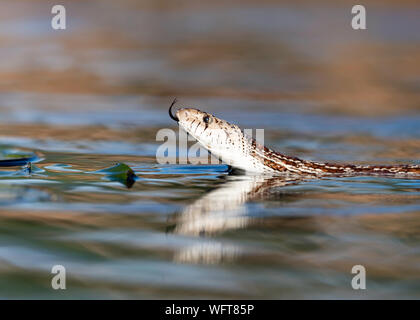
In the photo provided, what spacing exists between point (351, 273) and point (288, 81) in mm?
12127

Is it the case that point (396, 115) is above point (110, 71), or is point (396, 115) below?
below

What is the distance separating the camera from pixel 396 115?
12812mm

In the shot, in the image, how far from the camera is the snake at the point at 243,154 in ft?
23.7

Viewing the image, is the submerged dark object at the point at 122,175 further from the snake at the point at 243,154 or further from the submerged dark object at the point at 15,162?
the submerged dark object at the point at 15,162

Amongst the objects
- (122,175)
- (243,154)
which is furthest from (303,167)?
(122,175)

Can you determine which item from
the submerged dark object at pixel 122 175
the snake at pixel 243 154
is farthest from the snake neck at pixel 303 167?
the submerged dark object at pixel 122 175

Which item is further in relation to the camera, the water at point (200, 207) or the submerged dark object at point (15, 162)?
the submerged dark object at point (15, 162)

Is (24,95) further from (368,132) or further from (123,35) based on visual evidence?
(368,132)

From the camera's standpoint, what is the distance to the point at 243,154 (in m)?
7.43

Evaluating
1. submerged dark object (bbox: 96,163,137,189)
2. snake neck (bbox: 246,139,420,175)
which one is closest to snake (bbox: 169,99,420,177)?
snake neck (bbox: 246,139,420,175)

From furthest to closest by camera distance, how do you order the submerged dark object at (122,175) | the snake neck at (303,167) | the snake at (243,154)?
the snake neck at (303,167)
the snake at (243,154)
the submerged dark object at (122,175)

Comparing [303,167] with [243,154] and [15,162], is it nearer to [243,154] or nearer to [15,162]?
[243,154]

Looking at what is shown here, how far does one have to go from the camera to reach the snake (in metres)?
7.21
